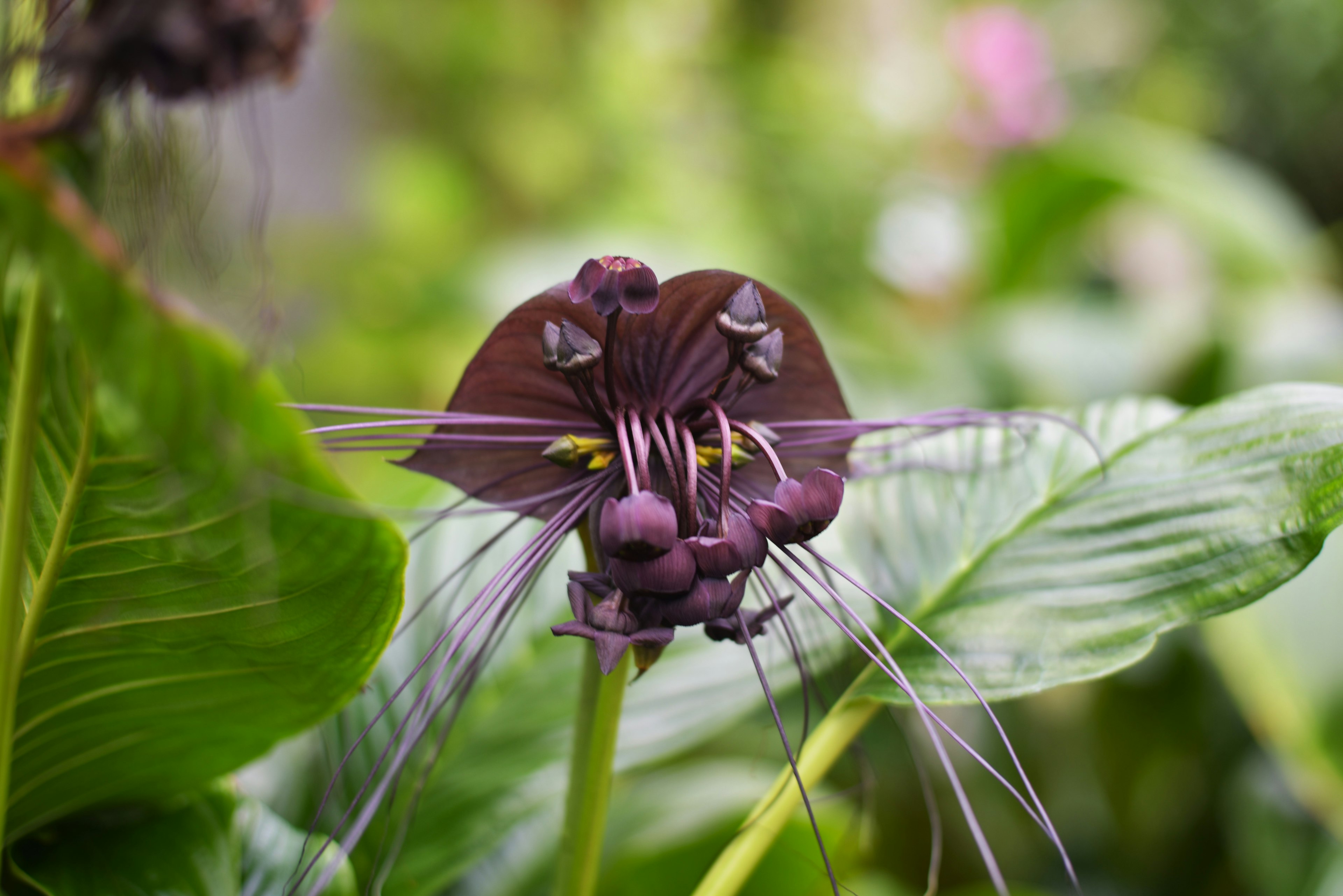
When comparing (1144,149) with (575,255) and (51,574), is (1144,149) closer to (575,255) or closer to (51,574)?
(575,255)

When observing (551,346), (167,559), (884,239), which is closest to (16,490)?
(167,559)

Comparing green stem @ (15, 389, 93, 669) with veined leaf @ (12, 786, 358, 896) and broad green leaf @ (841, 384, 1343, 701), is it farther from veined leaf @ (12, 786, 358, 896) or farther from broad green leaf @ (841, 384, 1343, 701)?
broad green leaf @ (841, 384, 1343, 701)

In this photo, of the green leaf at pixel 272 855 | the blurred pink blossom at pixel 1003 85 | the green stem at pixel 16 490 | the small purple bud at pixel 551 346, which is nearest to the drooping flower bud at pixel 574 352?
the small purple bud at pixel 551 346

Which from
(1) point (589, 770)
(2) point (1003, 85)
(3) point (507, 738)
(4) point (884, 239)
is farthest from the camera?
(4) point (884, 239)

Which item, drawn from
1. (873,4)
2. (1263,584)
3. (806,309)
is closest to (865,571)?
(1263,584)

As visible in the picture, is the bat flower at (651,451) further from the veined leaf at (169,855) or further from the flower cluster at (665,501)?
the veined leaf at (169,855)

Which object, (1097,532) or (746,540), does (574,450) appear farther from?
(1097,532)

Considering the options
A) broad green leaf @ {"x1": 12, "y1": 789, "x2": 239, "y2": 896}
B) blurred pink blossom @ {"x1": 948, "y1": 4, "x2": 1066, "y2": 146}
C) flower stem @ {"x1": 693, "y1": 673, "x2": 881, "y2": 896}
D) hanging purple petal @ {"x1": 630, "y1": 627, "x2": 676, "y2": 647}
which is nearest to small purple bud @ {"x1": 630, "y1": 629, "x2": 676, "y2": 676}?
hanging purple petal @ {"x1": 630, "y1": 627, "x2": 676, "y2": 647}
